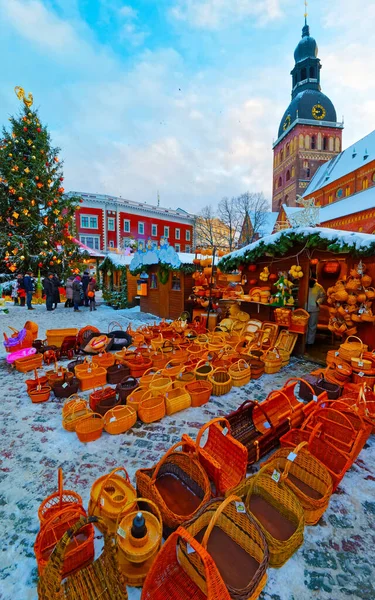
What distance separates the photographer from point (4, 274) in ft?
50.1

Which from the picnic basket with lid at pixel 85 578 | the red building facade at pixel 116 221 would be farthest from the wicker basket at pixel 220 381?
the red building facade at pixel 116 221

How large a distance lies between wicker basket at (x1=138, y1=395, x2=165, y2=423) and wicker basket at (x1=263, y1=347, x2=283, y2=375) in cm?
274

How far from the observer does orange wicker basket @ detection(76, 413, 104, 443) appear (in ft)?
11.3

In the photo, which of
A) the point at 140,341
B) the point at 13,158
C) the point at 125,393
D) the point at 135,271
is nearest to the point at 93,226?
Answer: the point at 13,158

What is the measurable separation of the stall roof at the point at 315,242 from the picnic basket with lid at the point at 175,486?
5.27 metres

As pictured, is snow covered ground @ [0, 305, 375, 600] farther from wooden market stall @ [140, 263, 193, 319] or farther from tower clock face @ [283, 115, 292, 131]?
tower clock face @ [283, 115, 292, 131]

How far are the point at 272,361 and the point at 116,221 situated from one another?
37.4 metres

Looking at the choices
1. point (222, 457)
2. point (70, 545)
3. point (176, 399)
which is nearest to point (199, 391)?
point (176, 399)

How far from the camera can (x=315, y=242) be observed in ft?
20.7

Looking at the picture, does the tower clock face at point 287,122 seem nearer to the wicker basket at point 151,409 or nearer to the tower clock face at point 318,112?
the tower clock face at point 318,112

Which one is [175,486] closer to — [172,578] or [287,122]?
[172,578]

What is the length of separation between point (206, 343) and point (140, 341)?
6.00ft

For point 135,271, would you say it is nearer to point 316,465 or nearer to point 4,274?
point 4,274

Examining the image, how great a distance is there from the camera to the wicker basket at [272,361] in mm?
5879
